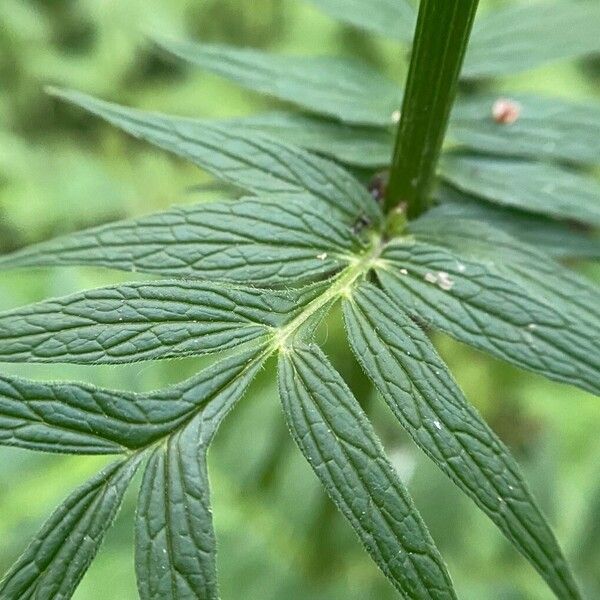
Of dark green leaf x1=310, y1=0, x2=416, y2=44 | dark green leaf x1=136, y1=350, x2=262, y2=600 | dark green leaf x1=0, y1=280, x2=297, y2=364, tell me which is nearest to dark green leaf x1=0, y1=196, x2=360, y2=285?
dark green leaf x1=0, y1=280, x2=297, y2=364

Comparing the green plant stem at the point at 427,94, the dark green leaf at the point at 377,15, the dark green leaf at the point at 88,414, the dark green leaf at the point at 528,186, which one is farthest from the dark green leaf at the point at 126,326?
the dark green leaf at the point at 377,15

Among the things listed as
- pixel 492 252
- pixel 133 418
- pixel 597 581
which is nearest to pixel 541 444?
pixel 597 581

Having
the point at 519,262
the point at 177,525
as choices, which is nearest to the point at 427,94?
the point at 519,262

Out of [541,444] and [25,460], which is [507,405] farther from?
[25,460]

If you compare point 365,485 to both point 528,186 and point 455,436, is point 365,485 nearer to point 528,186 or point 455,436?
point 455,436

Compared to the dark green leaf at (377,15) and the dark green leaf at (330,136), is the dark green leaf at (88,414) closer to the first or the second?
the dark green leaf at (330,136)

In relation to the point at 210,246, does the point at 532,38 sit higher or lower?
higher

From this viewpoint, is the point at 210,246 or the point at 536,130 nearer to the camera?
the point at 210,246

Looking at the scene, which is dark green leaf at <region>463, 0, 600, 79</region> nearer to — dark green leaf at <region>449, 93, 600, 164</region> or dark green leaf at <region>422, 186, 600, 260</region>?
dark green leaf at <region>449, 93, 600, 164</region>

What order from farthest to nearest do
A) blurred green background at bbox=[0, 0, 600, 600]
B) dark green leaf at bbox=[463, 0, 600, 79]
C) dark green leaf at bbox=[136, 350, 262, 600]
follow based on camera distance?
blurred green background at bbox=[0, 0, 600, 600] → dark green leaf at bbox=[463, 0, 600, 79] → dark green leaf at bbox=[136, 350, 262, 600]
